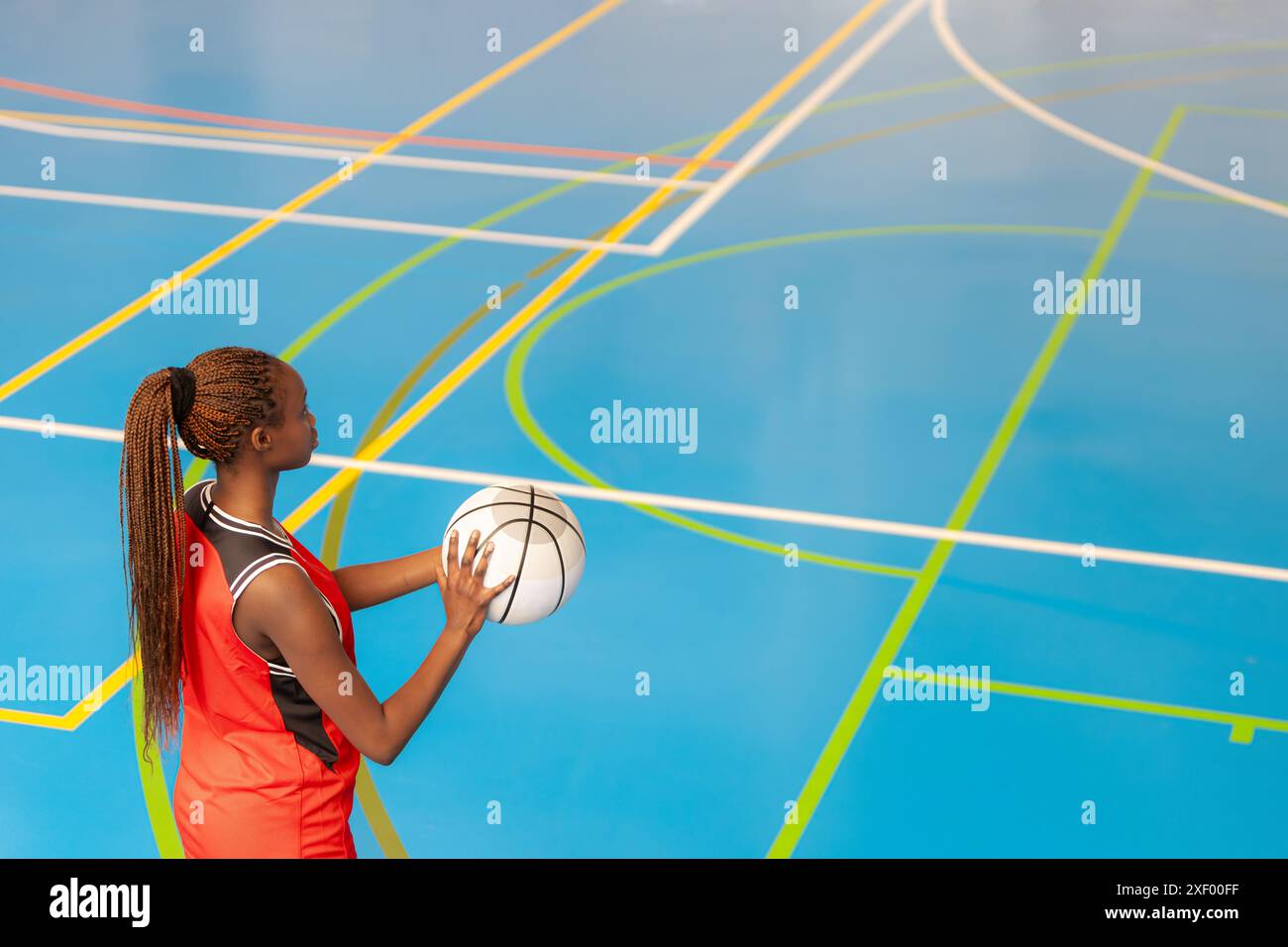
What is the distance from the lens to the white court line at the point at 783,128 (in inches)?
393

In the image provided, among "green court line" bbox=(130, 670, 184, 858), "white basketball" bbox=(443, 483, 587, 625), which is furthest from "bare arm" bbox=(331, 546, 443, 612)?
"green court line" bbox=(130, 670, 184, 858)

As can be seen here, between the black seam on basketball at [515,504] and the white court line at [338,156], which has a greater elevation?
the white court line at [338,156]

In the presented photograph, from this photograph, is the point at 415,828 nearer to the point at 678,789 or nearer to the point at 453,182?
the point at 678,789

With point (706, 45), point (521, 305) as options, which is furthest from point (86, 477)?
point (706, 45)

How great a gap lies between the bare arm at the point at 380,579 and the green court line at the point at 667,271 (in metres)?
3.06

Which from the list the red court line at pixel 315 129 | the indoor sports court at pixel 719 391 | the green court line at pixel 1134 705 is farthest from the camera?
the red court line at pixel 315 129

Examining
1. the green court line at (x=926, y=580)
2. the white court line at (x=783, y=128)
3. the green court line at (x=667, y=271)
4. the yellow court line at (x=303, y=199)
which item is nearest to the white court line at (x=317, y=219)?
the yellow court line at (x=303, y=199)

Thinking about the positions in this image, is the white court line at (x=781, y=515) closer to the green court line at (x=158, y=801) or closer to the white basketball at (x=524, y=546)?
the green court line at (x=158, y=801)

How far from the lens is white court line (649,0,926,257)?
32.8ft

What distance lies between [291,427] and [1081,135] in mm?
9532

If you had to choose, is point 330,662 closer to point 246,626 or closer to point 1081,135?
point 246,626

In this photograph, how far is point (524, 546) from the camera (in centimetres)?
371

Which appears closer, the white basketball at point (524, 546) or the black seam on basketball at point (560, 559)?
the white basketball at point (524, 546)

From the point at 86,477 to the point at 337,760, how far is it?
4351 mm
